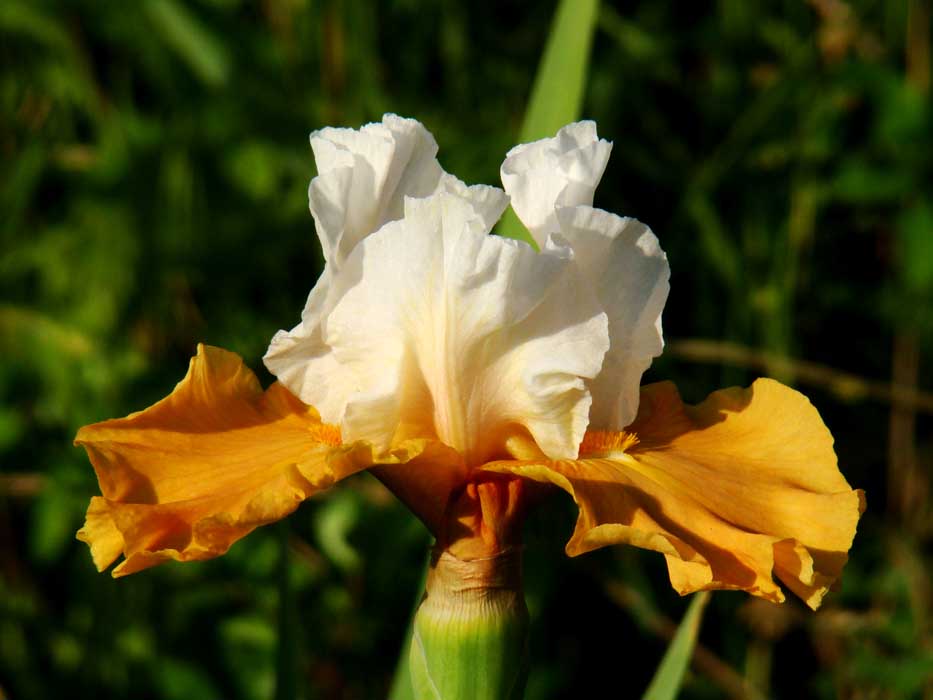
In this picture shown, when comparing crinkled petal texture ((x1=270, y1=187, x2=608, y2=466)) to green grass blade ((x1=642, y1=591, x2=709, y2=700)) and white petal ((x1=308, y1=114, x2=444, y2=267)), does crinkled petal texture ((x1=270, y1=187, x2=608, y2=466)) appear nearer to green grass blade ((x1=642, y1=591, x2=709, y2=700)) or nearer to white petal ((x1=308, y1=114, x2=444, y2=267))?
white petal ((x1=308, y1=114, x2=444, y2=267))

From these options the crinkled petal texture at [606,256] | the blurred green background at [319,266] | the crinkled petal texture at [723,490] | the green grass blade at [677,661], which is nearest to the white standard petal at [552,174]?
the crinkled petal texture at [606,256]

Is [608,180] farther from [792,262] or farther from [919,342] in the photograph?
[919,342]

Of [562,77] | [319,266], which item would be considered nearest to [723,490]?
[562,77]

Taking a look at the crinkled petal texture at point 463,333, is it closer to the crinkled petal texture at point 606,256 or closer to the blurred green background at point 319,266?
the crinkled petal texture at point 606,256

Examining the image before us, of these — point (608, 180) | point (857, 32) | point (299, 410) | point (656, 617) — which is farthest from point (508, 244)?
point (857, 32)

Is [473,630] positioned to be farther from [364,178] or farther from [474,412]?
[364,178]
